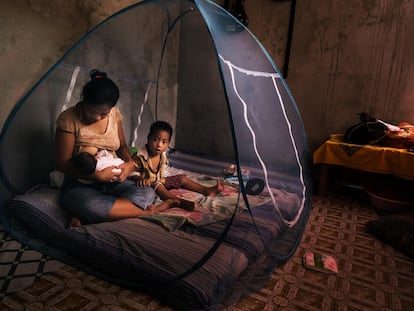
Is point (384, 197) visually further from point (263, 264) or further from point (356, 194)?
point (263, 264)

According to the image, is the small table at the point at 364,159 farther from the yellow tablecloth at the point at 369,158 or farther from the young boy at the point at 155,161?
the young boy at the point at 155,161

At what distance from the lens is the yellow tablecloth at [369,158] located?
90.8 inches

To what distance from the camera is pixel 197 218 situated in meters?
1.62

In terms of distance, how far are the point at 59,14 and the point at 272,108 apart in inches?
55.4

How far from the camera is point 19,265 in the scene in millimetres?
1479

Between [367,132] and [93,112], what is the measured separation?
6.38 ft

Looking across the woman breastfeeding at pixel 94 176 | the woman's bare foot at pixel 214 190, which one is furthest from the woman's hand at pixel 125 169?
the woman's bare foot at pixel 214 190

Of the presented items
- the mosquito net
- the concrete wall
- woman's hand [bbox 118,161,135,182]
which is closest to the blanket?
the mosquito net

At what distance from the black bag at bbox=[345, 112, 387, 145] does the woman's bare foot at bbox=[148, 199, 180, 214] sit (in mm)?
1542

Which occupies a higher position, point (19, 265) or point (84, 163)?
point (84, 163)

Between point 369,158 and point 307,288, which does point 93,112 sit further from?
point 369,158

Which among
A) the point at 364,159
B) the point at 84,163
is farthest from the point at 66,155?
the point at 364,159

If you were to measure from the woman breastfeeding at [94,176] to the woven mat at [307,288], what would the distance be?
31 cm

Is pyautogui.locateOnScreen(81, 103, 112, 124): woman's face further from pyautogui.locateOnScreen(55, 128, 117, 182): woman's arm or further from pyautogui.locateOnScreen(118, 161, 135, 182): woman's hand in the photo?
pyautogui.locateOnScreen(118, 161, 135, 182): woman's hand
